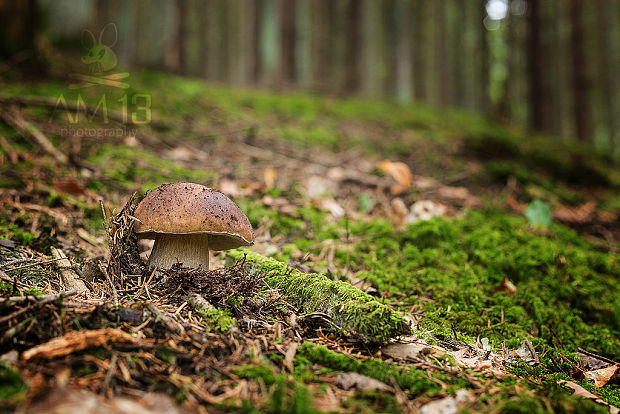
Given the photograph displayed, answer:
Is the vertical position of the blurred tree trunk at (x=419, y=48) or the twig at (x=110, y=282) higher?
the blurred tree trunk at (x=419, y=48)

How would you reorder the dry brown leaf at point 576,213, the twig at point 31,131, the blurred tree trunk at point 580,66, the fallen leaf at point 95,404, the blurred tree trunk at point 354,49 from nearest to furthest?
the fallen leaf at point 95,404
the twig at point 31,131
the dry brown leaf at point 576,213
the blurred tree trunk at point 580,66
the blurred tree trunk at point 354,49

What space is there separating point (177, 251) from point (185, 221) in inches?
12.4

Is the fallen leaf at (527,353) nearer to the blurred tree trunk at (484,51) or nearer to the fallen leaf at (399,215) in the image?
the fallen leaf at (399,215)

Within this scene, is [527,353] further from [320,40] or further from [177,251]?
[320,40]

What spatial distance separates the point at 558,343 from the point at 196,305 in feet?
7.80

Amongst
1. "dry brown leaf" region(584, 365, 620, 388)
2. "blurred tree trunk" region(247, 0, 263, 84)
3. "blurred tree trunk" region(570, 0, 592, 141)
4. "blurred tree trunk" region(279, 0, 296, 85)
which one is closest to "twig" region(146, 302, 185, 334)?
"dry brown leaf" region(584, 365, 620, 388)

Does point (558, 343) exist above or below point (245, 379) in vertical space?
below

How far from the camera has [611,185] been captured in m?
7.12

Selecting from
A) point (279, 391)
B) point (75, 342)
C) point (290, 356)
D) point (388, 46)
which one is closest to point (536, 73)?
point (290, 356)

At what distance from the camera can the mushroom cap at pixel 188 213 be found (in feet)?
7.23

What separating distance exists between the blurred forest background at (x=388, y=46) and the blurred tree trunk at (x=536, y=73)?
1.2 inches

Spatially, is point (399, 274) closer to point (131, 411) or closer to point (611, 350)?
point (611, 350)

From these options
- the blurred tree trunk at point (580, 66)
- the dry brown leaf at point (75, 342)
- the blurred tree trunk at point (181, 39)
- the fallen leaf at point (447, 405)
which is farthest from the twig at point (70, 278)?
the blurred tree trunk at point (580, 66)

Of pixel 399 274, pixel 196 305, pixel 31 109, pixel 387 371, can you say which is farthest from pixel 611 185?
pixel 31 109
